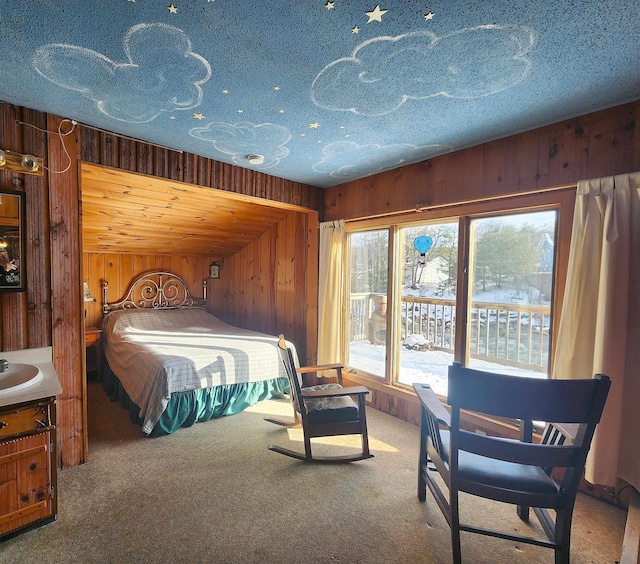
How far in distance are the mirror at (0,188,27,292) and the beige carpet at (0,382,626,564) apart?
131 centimetres

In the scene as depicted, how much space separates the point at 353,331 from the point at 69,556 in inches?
112

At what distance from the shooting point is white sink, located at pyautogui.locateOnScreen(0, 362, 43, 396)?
1.74m

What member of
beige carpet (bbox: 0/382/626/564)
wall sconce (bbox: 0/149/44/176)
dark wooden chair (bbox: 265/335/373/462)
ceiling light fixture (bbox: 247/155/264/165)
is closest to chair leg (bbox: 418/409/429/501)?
beige carpet (bbox: 0/382/626/564)

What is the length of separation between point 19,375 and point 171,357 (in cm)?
110

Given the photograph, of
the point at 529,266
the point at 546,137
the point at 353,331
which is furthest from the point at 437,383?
the point at 546,137

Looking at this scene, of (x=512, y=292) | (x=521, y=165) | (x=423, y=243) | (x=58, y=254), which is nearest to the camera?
(x=58, y=254)

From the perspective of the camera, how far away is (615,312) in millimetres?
1877

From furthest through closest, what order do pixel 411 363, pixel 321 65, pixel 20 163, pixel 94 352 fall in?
pixel 94 352 → pixel 411 363 → pixel 20 163 → pixel 321 65

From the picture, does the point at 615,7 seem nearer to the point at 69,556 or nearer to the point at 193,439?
the point at 69,556

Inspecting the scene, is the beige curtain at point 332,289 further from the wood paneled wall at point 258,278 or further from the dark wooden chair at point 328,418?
the dark wooden chair at point 328,418

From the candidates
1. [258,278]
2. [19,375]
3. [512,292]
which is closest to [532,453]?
[512,292]

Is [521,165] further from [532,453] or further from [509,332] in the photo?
[532,453]

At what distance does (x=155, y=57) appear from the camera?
Answer: 4.91 feet

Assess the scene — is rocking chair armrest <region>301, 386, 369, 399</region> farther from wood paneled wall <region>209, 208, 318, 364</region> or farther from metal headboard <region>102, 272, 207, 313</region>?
metal headboard <region>102, 272, 207, 313</region>
